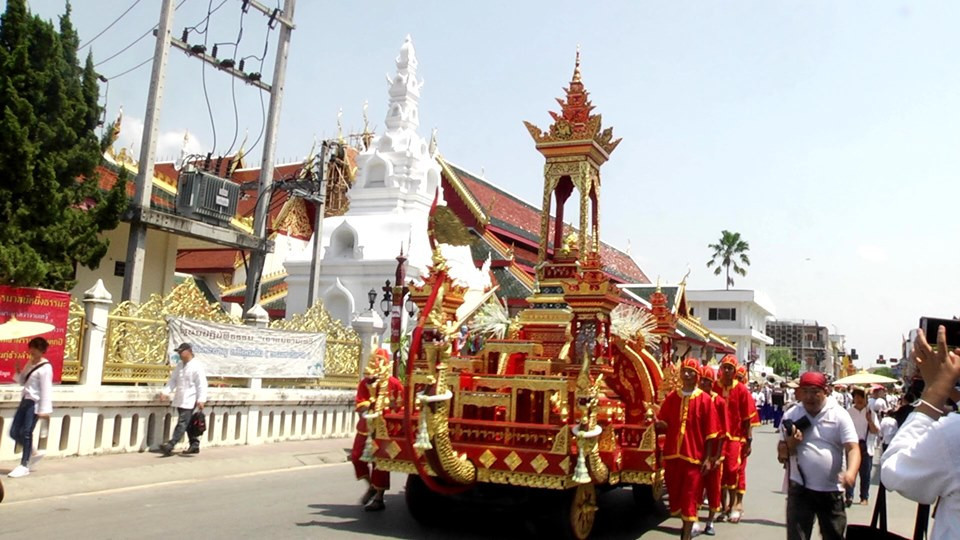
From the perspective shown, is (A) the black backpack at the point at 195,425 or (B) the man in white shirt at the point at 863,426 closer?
(B) the man in white shirt at the point at 863,426

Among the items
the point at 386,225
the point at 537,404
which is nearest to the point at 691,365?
the point at 537,404

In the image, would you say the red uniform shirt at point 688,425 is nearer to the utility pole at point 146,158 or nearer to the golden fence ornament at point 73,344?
the golden fence ornament at point 73,344

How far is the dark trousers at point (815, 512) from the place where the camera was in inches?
215

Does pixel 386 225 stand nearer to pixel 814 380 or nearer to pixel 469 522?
pixel 469 522

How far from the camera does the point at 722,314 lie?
59.3m

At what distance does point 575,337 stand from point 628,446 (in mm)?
1134

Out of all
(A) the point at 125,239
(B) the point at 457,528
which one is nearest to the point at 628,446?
(B) the point at 457,528

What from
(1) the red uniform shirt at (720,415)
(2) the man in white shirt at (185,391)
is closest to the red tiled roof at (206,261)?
(2) the man in white shirt at (185,391)

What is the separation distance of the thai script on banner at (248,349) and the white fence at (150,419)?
377 millimetres

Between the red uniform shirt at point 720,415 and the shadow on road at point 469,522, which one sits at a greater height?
the red uniform shirt at point 720,415

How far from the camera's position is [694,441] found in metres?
7.25

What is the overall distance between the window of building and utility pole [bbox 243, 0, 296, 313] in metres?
46.7

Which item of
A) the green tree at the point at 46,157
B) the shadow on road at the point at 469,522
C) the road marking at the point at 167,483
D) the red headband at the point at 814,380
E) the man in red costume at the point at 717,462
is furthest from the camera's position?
the green tree at the point at 46,157

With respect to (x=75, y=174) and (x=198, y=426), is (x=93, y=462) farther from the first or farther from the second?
(x=75, y=174)
